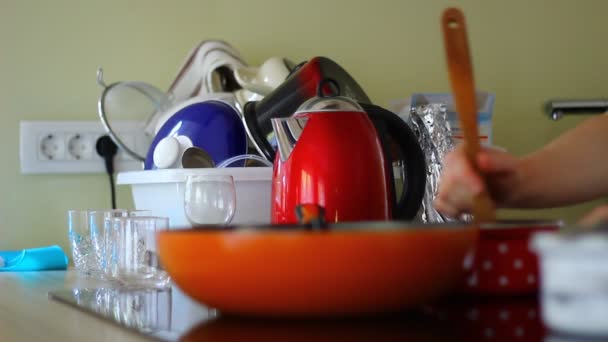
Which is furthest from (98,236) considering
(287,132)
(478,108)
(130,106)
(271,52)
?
(478,108)

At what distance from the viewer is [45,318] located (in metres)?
0.70

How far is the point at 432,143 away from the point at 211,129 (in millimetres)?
308

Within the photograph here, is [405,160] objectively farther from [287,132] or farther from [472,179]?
[472,179]

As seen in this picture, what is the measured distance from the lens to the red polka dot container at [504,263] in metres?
0.58

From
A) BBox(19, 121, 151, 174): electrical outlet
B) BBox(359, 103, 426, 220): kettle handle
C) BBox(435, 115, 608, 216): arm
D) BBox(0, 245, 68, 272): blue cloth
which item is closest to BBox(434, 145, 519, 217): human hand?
BBox(435, 115, 608, 216): arm

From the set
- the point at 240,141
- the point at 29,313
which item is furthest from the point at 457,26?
the point at 240,141

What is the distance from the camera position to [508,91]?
63.6 inches

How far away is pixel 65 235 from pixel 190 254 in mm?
961

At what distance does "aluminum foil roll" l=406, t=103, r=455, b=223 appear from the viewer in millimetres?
1127

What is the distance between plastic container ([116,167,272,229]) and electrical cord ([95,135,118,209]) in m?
0.31

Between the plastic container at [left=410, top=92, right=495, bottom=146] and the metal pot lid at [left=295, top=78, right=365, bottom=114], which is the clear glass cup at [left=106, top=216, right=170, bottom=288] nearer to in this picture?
the metal pot lid at [left=295, top=78, right=365, bottom=114]

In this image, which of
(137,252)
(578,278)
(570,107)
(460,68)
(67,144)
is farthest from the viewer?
(570,107)

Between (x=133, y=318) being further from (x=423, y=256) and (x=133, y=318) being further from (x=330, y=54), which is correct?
(x=330, y=54)

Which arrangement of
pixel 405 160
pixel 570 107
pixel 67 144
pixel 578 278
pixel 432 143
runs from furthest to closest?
pixel 570 107 → pixel 67 144 → pixel 432 143 → pixel 405 160 → pixel 578 278
